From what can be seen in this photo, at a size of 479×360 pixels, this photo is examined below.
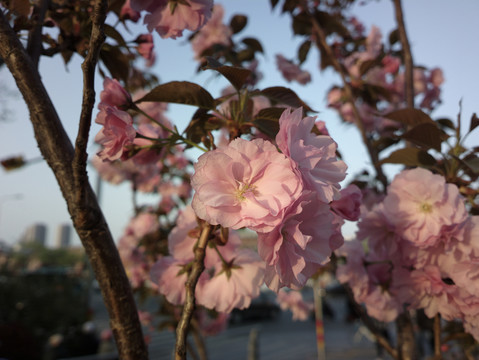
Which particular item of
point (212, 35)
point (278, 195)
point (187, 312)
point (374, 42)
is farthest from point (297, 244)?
point (374, 42)

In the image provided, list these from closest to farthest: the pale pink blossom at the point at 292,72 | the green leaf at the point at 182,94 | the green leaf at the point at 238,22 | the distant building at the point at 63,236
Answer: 1. the green leaf at the point at 182,94
2. the green leaf at the point at 238,22
3. the pale pink blossom at the point at 292,72
4. the distant building at the point at 63,236

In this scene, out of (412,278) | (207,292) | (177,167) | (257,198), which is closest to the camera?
(257,198)

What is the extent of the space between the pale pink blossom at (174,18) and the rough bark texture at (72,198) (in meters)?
0.29

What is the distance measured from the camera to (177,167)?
3.00m

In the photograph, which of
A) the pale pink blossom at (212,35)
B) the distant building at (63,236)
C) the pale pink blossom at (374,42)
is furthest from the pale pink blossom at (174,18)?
the distant building at (63,236)

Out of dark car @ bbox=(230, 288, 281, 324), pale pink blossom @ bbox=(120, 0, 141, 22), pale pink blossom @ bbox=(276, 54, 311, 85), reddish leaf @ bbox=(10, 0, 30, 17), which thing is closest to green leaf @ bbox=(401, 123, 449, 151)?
pale pink blossom @ bbox=(120, 0, 141, 22)

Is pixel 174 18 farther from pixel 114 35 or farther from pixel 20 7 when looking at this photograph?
pixel 20 7

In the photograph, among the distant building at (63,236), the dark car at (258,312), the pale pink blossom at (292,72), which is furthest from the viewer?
the distant building at (63,236)

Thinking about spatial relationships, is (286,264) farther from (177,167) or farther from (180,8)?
(177,167)

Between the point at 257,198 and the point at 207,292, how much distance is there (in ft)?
1.31

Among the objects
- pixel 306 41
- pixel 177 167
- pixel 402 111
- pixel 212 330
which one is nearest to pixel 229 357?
pixel 212 330

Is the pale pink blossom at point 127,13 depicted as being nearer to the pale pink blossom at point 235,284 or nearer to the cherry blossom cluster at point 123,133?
the cherry blossom cluster at point 123,133

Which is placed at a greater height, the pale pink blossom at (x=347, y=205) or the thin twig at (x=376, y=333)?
the pale pink blossom at (x=347, y=205)

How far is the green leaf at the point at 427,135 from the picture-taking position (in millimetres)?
896
